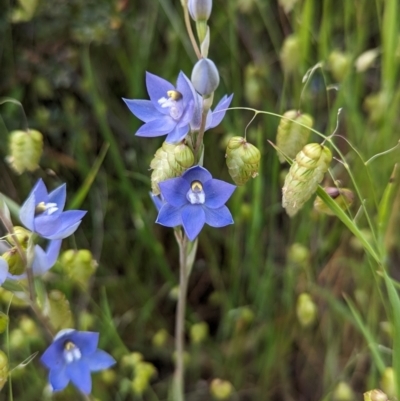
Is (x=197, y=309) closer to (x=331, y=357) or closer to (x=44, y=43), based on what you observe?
(x=331, y=357)

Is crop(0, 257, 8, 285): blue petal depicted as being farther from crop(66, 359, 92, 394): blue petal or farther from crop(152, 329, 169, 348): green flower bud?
crop(152, 329, 169, 348): green flower bud

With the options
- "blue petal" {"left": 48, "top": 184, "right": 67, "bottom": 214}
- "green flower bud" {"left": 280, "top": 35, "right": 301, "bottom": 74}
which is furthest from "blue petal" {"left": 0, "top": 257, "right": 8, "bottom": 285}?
"green flower bud" {"left": 280, "top": 35, "right": 301, "bottom": 74}

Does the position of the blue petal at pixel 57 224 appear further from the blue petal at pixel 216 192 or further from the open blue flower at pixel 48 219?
the blue petal at pixel 216 192

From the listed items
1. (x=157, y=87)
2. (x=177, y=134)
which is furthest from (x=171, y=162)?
(x=157, y=87)

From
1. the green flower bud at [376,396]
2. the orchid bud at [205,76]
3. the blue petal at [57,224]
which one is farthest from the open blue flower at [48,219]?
the green flower bud at [376,396]

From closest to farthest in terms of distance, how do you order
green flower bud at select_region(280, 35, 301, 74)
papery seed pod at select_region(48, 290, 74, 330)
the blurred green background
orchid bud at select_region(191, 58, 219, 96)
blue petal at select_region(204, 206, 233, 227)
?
orchid bud at select_region(191, 58, 219, 96) → blue petal at select_region(204, 206, 233, 227) → papery seed pod at select_region(48, 290, 74, 330) → green flower bud at select_region(280, 35, 301, 74) → the blurred green background

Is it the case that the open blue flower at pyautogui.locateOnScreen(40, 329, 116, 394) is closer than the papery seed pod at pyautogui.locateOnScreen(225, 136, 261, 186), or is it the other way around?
the papery seed pod at pyautogui.locateOnScreen(225, 136, 261, 186)
